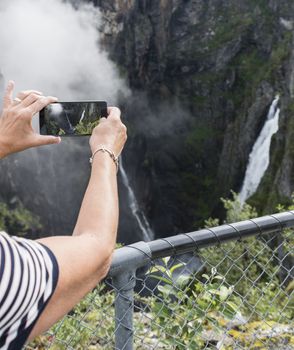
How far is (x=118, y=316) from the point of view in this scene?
2268mm

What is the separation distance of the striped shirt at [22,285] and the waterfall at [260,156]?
3297cm

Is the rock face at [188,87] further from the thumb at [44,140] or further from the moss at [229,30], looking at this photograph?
the thumb at [44,140]

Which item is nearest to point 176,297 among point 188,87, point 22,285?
point 22,285

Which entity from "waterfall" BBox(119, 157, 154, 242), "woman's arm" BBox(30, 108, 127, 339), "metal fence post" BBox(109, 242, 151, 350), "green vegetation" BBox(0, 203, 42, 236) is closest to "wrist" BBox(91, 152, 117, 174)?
"woman's arm" BBox(30, 108, 127, 339)

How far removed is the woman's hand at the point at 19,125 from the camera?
1.60m

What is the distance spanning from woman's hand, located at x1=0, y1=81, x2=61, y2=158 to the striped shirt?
0.43m

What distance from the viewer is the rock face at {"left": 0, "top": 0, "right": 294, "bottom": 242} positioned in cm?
4266

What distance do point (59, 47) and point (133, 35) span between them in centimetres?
676

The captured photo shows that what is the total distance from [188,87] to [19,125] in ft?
151

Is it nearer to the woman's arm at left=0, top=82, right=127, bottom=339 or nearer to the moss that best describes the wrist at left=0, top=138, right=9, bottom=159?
the woman's arm at left=0, top=82, right=127, bottom=339

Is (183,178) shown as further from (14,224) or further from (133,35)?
(14,224)

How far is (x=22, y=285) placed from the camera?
1.20 meters

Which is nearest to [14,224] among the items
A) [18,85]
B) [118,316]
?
[18,85]

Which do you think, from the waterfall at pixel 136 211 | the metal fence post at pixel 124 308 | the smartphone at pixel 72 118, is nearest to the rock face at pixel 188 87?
the waterfall at pixel 136 211
